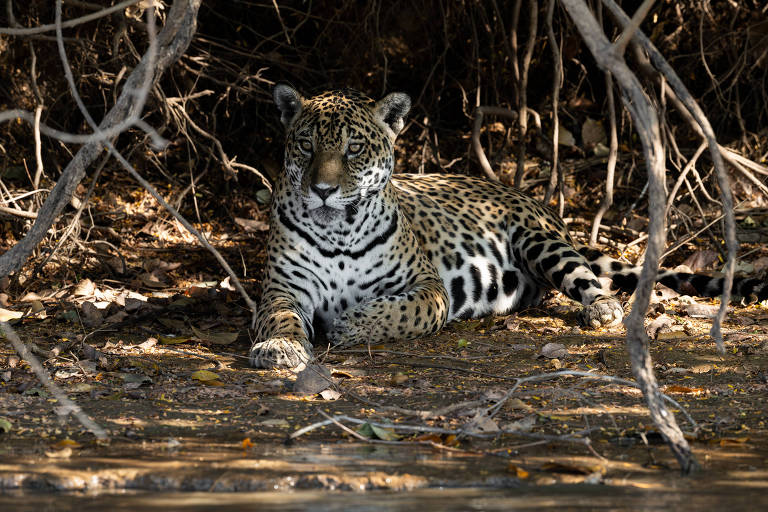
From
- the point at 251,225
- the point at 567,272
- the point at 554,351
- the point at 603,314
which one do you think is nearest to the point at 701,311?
the point at 603,314

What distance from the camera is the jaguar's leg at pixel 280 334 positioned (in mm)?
5242

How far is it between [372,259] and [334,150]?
0.77 meters

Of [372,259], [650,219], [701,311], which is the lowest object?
[701,311]

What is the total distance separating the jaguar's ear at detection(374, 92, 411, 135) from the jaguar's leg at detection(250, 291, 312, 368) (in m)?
1.25

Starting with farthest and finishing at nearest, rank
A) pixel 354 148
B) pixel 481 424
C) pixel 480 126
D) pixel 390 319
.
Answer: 1. pixel 480 126
2. pixel 354 148
3. pixel 390 319
4. pixel 481 424

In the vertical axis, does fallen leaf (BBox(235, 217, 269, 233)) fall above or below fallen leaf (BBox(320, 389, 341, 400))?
above

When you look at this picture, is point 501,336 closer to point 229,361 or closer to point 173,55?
point 229,361

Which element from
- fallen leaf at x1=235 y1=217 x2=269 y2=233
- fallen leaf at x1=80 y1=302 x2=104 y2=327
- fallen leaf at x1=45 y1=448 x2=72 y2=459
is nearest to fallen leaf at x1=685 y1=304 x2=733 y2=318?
fallen leaf at x1=235 y1=217 x2=269 y2=233

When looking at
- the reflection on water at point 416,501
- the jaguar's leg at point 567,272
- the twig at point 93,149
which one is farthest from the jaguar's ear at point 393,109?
the reflection on water at point 416,501

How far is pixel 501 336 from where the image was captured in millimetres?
6316

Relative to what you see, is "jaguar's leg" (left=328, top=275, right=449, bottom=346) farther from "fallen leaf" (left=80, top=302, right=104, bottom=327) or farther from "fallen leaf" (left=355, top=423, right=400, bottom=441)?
"fallen leaf" (left=355, top=423, right=400, bottom=441)

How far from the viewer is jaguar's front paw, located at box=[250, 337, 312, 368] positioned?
5.22 meters

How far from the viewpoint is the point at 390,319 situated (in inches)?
236

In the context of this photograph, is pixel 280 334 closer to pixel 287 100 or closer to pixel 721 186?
pixel 287 100
